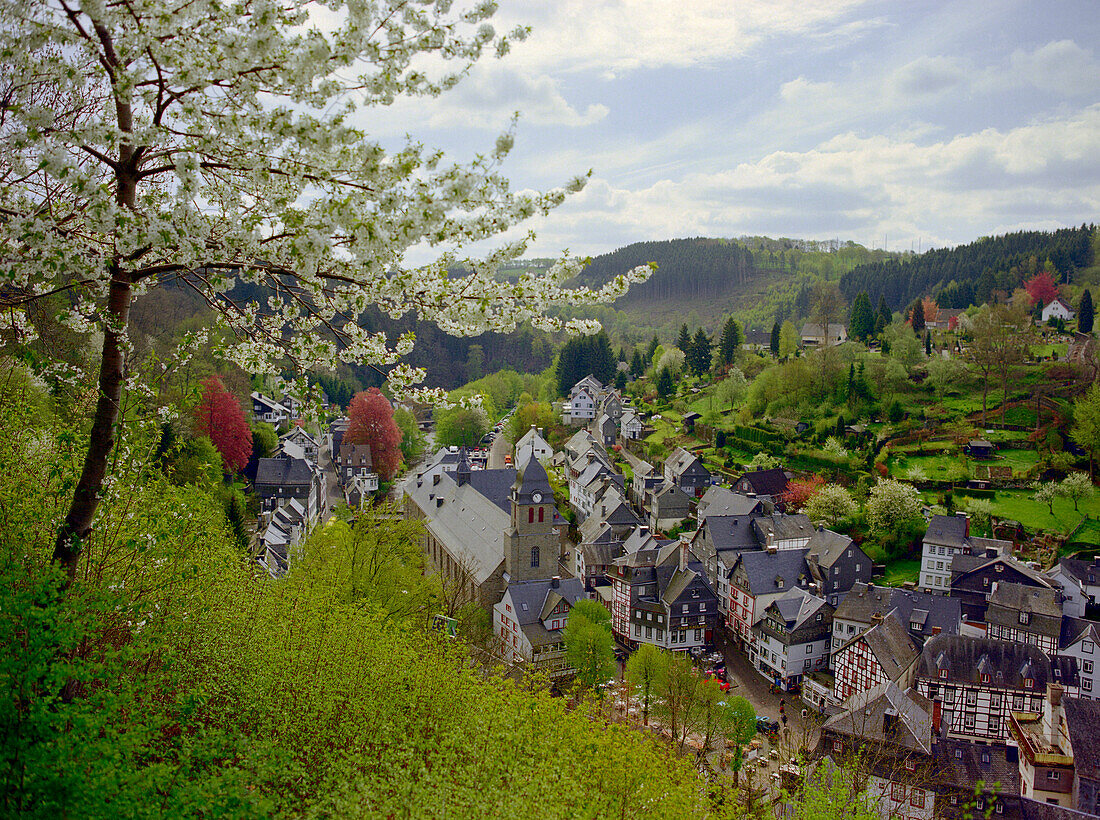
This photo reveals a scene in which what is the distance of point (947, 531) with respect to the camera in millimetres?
36438

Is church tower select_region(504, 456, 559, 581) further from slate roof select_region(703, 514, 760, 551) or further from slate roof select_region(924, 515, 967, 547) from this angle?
slate roof select_region(924, 515, 967, 547)

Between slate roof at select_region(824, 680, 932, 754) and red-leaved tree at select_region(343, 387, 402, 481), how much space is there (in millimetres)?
43896

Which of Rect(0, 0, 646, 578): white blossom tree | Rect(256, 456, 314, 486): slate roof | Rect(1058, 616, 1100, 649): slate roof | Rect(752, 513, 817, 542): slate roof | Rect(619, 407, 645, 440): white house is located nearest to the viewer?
Rect(0, 0, 646, 578): white blossom tree

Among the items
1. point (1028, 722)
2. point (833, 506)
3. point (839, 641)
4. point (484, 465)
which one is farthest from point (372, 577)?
point (484, 465)

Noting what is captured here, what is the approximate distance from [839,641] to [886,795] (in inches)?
476

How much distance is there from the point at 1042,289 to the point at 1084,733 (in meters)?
80.6

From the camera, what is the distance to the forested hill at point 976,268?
90.8 metres

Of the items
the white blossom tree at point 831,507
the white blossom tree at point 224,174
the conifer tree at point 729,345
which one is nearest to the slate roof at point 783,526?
the white blossom tree at point 831,507

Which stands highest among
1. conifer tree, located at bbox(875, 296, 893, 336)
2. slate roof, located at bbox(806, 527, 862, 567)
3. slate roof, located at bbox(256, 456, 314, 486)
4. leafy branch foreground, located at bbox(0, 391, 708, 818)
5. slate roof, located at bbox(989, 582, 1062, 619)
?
conifer tree, located at bbox(875, 296, 893, 336)

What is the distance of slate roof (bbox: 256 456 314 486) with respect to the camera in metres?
43.0

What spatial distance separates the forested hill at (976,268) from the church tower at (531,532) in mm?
82818

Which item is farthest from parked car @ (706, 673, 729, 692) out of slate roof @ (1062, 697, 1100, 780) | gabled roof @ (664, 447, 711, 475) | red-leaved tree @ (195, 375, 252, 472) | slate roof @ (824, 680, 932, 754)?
red-leaved tree @ (195, 375, 252, 472)

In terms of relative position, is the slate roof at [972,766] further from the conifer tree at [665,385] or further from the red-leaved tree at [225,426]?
the conifer tree at [665,385]

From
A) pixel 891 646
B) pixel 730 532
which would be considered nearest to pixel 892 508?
pixel 730 532
